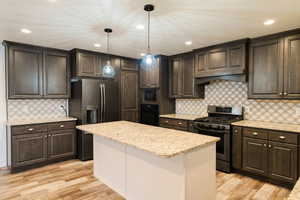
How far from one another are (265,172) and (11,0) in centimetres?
431

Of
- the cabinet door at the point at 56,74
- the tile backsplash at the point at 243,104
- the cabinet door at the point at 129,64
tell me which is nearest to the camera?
the tile backsplash at the point at 243,104

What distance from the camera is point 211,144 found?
2016mm

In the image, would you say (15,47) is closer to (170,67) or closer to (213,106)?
(170,67)

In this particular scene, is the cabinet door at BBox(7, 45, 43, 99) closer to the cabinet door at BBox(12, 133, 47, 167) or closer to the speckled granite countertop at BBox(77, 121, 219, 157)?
the cabinet door at BBox(12, 133, 47, 167)

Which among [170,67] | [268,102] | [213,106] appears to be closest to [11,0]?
[170,67]

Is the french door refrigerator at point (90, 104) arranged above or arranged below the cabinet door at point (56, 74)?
below

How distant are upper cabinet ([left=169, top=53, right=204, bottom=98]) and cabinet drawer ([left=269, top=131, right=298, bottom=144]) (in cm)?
178

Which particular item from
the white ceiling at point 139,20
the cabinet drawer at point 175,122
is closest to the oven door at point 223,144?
the cabinet drawer at point 175,122

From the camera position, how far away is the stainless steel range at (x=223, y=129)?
332 cm

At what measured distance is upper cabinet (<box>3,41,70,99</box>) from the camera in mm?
3498

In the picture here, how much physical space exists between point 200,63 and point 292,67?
1.66 m

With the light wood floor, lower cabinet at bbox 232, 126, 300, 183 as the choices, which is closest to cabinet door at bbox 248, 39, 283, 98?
lower cabinet at bbox 232, 126, 300, 183

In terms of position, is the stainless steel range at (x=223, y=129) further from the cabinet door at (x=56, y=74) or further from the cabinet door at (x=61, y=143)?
the cabinet door at (x=56, y=74)

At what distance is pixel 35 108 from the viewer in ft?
13.3
